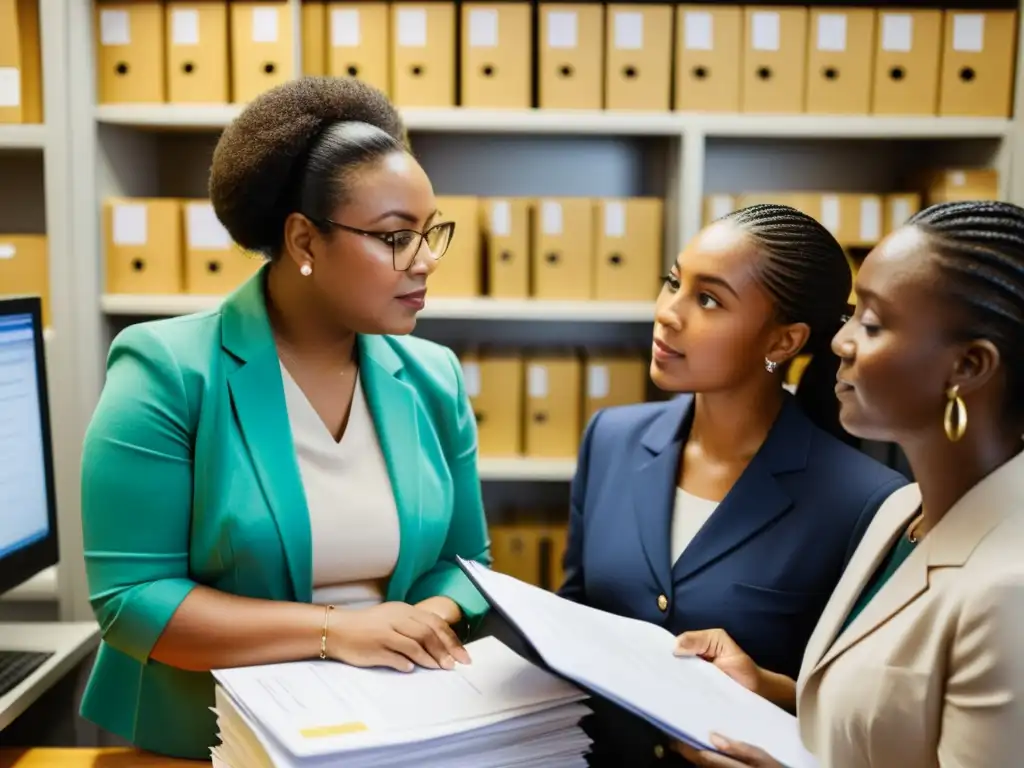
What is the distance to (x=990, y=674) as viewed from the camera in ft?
2.13

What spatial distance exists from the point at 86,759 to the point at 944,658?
0.90 m

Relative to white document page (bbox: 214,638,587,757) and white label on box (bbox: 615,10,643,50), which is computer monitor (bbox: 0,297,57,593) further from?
white label on box (bbox: 615,10,643,50)

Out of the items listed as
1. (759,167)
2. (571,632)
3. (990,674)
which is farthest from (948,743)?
(759,167)

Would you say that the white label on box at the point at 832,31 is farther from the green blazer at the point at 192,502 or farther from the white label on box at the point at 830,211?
the green blazer at the point at 192,502

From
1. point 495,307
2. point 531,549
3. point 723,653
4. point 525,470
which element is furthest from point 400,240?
point 531,549

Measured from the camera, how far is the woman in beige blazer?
26.0 inches

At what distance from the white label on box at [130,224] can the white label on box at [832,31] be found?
5.29ft

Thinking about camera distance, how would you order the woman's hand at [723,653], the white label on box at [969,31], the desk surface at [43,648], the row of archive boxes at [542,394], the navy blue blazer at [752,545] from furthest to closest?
1. the row of archive boxes at [542,394]
2. the white label on box at [969,31]
3. the desk surface at [43,648]
4. the navy blue blazer at [752,545]
5. the woman's hand at [723,653]

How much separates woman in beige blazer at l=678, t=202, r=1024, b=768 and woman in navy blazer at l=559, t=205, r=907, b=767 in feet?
1.08

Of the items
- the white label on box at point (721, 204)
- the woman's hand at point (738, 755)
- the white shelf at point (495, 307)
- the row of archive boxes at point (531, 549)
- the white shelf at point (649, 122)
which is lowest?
the row of archive boxes at point (531, 549)

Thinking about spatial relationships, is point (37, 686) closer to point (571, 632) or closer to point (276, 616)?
point (276, 616)

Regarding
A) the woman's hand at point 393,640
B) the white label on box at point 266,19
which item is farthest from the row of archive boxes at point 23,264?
the woman's hand at point 393,640

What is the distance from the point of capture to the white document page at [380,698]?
0.83 m

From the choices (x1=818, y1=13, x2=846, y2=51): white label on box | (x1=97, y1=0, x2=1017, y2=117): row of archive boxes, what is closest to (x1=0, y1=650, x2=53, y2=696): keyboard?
(x1=97, y1=0, x2=1017, y2=117): row of archive boxes
